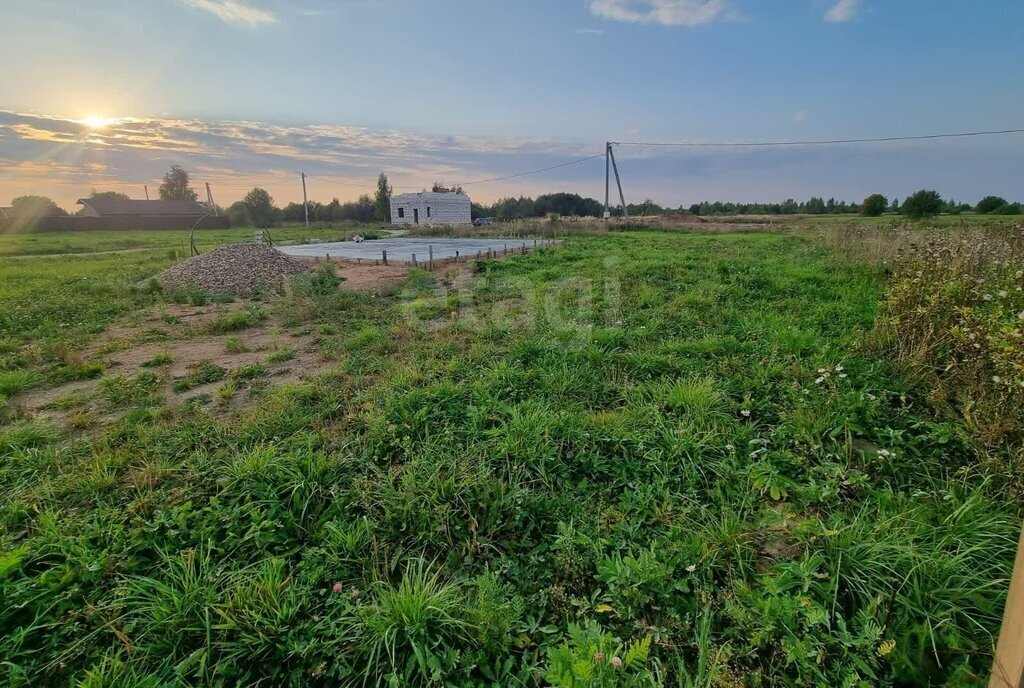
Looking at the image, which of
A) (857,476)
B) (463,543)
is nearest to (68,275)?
(463,543)

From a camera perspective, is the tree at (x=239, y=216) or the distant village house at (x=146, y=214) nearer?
the distant village house at (x=146, y=214)

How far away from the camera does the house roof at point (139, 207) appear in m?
39.7

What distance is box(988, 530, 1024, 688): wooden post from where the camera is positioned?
2.93 feet

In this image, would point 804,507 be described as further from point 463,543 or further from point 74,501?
point 74,501

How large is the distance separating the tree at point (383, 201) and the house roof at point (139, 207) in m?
16.6

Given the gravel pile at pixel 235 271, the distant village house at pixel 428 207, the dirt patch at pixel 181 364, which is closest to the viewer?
the dirt patch at pixel 181 364

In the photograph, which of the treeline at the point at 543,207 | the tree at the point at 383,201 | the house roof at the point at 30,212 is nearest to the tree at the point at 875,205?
the treeline at the point at 543,207

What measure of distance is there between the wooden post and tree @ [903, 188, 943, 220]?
1076 inches

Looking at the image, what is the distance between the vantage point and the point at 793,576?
1.60 m

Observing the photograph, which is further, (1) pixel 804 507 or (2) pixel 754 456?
(2) pixel 754 456

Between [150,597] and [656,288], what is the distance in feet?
21.4

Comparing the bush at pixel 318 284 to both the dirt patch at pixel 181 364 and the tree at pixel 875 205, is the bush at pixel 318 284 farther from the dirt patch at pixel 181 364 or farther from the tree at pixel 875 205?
the tree at pixel 875 205

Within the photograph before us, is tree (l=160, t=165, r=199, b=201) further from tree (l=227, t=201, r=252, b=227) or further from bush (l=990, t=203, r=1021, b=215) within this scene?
bush (l=990, t=203, r=1021, b=215)

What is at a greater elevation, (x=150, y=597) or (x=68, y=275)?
(x=68, y=275)
